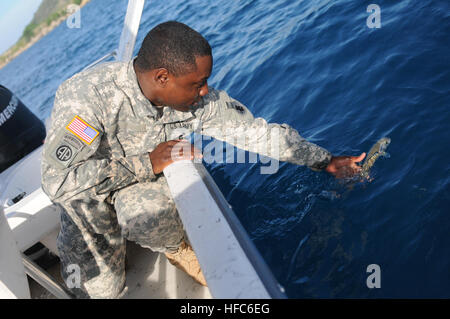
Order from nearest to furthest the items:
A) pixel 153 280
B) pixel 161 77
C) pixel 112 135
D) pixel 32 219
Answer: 1. pixel 161 77
2. pixel 112 135
3. pixel 32 219
4. pixel 153 280

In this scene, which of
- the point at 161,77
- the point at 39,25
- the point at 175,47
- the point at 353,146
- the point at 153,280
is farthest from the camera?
the point at 39,25

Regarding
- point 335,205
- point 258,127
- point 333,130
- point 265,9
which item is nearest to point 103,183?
point 258,127

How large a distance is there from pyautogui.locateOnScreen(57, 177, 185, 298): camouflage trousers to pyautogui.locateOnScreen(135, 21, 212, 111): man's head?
0.61 meters

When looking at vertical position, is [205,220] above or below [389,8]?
above

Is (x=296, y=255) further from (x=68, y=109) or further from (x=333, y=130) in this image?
(x=68, y=109)

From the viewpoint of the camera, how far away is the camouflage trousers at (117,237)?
7.10 feet

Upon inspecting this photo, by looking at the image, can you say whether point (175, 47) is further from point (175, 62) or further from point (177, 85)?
point (177, 85)

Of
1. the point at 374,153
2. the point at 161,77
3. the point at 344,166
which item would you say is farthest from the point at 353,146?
the point at 161,77

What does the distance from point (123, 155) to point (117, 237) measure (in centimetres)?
54

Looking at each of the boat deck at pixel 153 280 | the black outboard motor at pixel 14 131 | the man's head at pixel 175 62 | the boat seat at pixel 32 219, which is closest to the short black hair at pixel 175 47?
the man's head at pixel 175 62

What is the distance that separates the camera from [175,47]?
203 centimetres

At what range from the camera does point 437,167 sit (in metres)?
2.45

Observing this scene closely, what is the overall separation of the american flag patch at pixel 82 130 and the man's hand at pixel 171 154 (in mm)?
364

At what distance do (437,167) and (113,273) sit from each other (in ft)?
7.35
